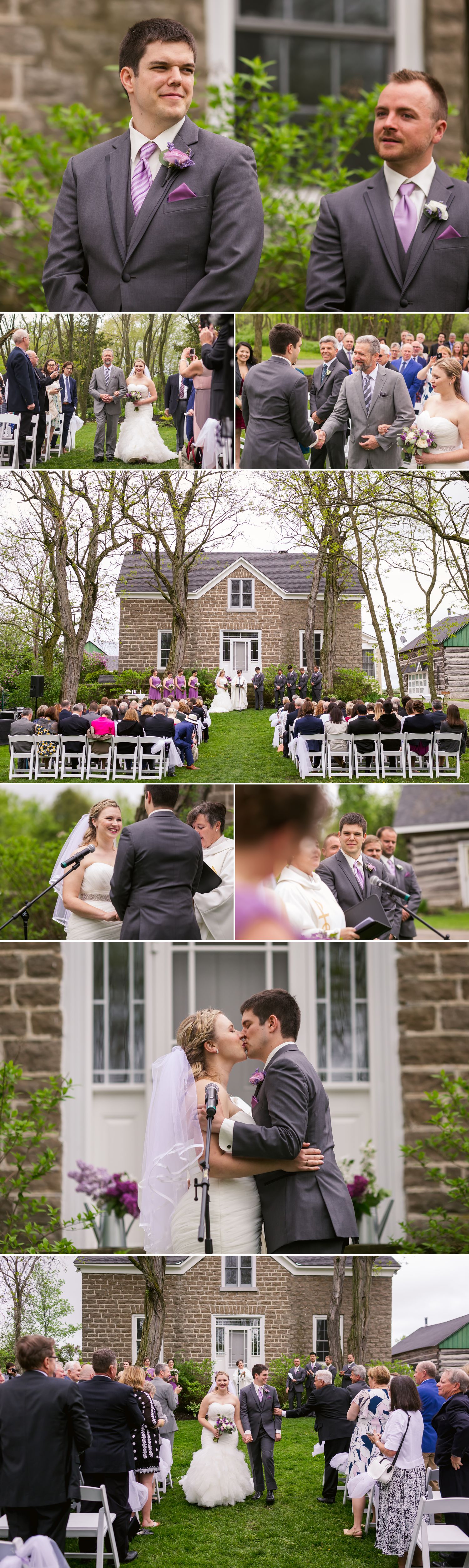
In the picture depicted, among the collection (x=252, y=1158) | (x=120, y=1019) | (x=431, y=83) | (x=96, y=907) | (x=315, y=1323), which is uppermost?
(x=431, y=83)

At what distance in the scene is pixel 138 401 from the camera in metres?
7.09

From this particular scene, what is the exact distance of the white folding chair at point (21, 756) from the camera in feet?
23.4

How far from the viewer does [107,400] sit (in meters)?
7.07

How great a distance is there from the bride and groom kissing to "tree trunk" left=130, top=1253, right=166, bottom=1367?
0.07 m

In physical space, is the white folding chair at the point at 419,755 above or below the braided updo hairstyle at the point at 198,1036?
above

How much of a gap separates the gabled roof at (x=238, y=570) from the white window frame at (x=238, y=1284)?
9.94ft

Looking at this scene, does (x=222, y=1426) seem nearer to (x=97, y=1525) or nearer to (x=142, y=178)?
(x=97, y=1525)

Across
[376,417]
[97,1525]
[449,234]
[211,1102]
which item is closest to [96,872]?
[211,1102]

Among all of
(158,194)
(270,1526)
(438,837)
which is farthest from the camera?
(438,837)

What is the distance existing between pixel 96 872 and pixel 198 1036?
0.91 metres

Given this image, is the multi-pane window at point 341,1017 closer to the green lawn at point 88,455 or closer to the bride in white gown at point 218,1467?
the bride in white gown at point 218,1467

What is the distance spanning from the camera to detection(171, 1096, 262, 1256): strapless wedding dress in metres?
6.95

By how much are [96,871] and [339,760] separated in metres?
1.26

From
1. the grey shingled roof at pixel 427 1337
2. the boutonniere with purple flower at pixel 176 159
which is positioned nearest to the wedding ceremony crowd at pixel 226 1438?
the grey shingled roof at pixel 427 1337
